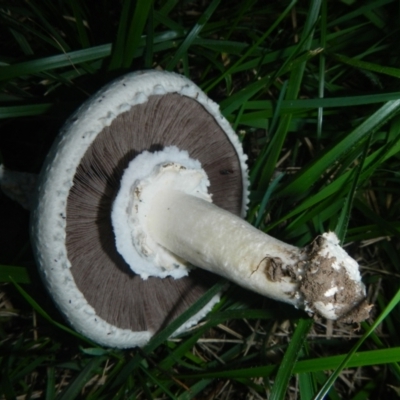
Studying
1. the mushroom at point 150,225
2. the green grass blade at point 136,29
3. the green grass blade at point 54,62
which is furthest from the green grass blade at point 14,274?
the green grass blade at point 136,29

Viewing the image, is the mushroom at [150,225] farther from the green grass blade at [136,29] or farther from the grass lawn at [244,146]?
the green grass blade at [136,29]

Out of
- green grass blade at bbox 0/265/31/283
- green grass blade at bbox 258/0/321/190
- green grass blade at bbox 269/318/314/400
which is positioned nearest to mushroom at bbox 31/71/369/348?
green grass blade at bbox 258/0/321/190

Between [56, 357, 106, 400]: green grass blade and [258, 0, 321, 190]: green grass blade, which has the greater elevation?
[258, 0, 321, 190]: green grass blade

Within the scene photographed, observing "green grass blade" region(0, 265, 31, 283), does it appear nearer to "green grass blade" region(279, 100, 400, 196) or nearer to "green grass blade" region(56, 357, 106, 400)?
"green grass blade" region(56, 357, 106, 400)

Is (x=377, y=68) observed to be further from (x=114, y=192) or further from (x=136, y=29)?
(x=114, y=192)

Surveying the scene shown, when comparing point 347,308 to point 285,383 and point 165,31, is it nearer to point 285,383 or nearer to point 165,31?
point 285,383

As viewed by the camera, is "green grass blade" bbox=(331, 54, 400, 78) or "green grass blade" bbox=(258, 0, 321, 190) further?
"green grass blade" bbox=(258, 0, 321, 190)
